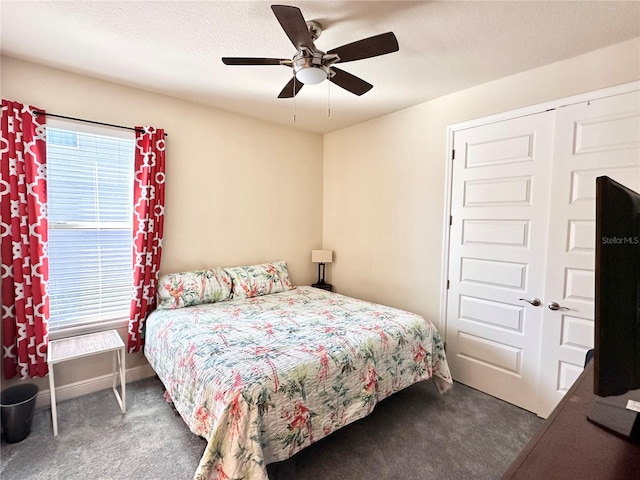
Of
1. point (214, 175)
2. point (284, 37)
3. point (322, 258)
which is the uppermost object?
point (284, 37)

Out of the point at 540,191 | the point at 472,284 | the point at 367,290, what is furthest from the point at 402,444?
the point at 540,191

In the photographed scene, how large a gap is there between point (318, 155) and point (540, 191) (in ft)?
8.53

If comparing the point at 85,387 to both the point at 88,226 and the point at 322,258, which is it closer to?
the point at 88,226

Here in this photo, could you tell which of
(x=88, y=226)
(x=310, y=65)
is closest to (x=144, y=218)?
(x=88, y=226)

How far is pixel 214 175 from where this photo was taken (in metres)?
3.22

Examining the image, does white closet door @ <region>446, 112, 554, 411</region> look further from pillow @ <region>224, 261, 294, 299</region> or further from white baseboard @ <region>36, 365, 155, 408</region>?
white baseboard @ <region>36, 365, 155, 408</region>

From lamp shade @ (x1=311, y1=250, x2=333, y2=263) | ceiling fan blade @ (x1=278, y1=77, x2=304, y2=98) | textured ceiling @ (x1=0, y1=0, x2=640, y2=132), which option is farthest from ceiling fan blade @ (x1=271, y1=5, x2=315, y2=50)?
lamp shade @ (x1=311, y1=250, x2=333, y2=263)

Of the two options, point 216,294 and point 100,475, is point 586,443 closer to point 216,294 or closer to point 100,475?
point 100,475

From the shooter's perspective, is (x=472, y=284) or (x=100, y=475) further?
(x=472, y=284)

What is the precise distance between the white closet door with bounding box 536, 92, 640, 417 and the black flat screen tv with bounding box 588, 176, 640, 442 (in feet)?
5.58

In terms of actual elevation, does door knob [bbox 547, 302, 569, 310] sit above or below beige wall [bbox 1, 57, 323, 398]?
below

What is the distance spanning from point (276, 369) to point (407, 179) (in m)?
2.32

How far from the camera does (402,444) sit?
2033 millimetres

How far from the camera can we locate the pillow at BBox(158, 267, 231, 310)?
9.04ft
